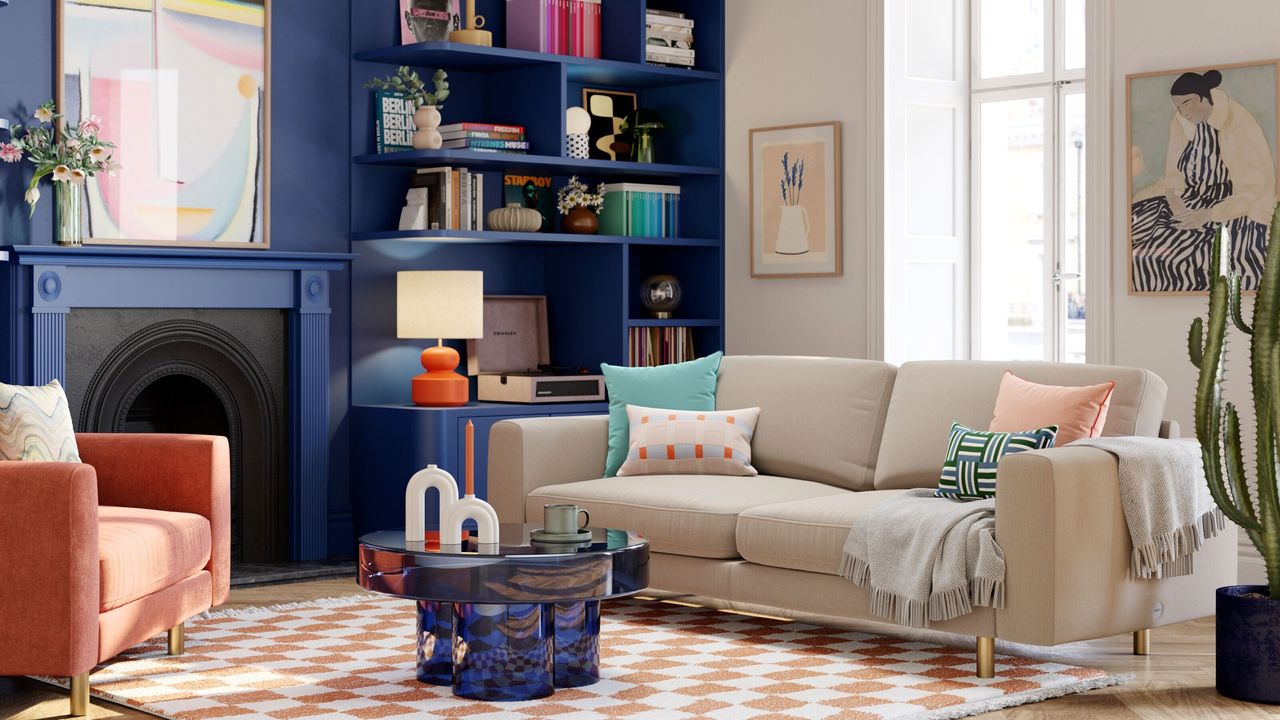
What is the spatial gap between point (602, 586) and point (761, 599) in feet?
3.18

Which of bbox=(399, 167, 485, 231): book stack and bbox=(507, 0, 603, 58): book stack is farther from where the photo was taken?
bbox=(507, 0, 603, 58): book stack

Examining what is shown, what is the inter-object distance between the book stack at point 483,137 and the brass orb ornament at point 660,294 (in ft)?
2.91

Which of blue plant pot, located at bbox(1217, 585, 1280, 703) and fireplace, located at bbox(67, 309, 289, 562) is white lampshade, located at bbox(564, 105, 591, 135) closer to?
fireplace, located at bbox(67, 309, 289, 562)

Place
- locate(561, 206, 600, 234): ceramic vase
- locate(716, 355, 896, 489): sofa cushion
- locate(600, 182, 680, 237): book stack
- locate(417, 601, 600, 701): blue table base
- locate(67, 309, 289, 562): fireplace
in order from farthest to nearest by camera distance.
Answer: locate(600, 182, 680, 237): book stack < locate(561, 206, 600, 234): ceramic vase < locate(67, 309, 289, 562): fireplace < locate(716, 355, 896, 489): sofa cushion < locate(417, 601, 600, 701): blue table base

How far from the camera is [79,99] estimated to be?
595cm

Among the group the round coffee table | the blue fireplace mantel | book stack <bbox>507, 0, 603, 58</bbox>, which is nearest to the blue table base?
the round coffee table

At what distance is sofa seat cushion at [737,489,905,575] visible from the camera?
4.72 m

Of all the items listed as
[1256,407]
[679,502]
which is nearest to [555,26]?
[679,502]

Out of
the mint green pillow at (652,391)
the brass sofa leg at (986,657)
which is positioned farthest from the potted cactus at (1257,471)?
the mint green pillow at (652,391)

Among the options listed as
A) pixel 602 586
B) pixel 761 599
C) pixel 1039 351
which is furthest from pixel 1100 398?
Answer: pixel 1039 351

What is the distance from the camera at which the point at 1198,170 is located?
5844mm

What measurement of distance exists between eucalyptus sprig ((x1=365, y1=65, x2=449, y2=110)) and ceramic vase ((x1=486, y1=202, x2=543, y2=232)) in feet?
1.72

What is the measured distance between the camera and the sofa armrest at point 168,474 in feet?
15.7

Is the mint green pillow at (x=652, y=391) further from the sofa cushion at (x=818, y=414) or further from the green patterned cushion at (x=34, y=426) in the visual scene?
the green patterned cushion at (x=34, y=426)
